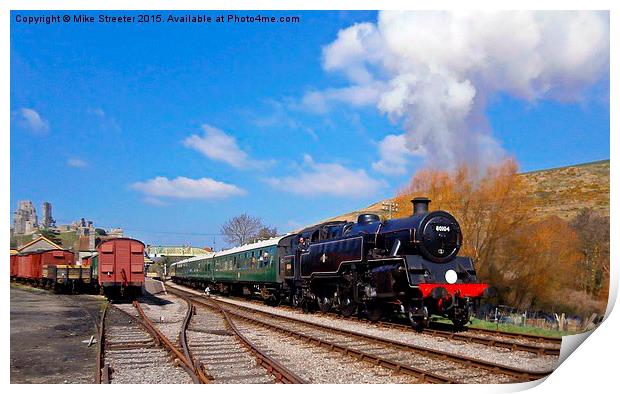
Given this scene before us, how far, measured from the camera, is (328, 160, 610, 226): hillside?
35.4 ft

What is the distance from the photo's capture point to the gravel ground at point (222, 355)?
28.0 feet

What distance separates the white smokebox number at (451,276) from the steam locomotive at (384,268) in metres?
0.02

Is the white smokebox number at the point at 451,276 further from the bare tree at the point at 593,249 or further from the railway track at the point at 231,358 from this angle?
the railway track at the point at 231,358

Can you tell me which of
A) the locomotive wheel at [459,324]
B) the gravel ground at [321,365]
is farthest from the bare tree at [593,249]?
the gravel ground at [321,365]

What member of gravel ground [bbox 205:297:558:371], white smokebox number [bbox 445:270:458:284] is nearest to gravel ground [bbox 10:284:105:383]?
gravel ground [bbox 205:297:558:371]

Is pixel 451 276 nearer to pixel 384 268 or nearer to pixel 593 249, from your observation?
pixel 384 268

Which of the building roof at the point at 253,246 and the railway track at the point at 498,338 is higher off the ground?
the building roof at the point at 253,246

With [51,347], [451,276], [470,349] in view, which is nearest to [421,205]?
[451,276]

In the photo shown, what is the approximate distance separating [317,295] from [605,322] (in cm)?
1025

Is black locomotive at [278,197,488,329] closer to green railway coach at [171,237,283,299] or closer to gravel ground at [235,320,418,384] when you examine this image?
gravel ground at [235,320,418,384]

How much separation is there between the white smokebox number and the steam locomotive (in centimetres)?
2
